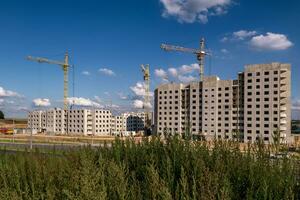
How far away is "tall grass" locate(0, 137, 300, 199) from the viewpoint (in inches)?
193

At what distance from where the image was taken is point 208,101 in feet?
308

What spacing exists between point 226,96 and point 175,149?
283 feet

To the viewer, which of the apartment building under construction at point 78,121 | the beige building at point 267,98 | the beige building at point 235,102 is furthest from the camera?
the apartment building under construction at point 78,121

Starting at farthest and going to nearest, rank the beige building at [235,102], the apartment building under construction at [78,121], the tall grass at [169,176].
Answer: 1. the apartment building under construction at [78,121]
2. the beige building at [235,102]
3. the tall grass at [169,176]

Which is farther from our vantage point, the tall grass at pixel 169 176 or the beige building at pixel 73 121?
the beige building at pixel 73 121

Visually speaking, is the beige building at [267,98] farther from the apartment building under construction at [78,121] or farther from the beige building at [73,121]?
the beige building at [73,121]

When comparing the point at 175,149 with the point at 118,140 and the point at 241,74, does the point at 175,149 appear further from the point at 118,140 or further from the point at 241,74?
the point at 241,74

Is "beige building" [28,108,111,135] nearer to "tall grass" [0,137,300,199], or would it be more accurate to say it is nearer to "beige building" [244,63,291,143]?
"beige building" [244,63,291,143]

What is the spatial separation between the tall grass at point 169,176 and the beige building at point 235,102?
6523cm

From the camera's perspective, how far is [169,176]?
606 cm

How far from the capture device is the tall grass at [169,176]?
4.90 metres

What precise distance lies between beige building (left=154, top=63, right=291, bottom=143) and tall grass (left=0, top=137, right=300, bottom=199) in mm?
65232

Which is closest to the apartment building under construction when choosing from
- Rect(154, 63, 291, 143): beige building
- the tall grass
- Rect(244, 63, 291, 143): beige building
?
Rect(154, 63, 291, 143): beige building

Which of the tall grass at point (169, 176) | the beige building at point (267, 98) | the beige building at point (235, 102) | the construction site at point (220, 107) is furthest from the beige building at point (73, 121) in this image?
the tall grass at point (169, 176)
